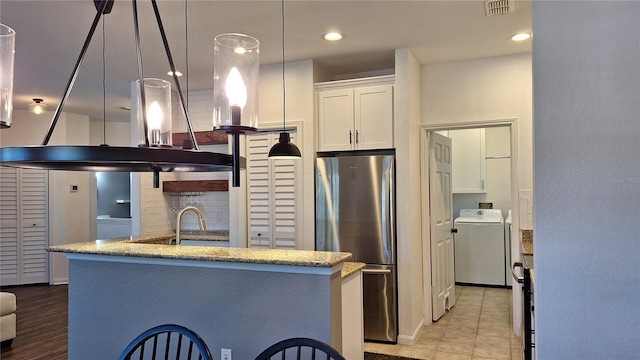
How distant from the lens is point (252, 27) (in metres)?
3.15

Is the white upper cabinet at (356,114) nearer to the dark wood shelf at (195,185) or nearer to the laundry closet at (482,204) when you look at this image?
the dark wood shelf at (195,185)

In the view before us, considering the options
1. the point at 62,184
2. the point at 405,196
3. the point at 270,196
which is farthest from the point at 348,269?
the point at 62,184

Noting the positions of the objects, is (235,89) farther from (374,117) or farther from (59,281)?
(59,281)

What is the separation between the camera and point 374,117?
387 centimetres

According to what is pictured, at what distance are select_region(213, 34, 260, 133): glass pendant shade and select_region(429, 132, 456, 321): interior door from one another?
346 cm

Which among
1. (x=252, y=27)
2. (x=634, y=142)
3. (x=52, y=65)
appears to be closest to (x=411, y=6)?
(x=252, y=27)

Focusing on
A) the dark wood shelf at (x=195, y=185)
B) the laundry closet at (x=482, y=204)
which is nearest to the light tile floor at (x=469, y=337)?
the laundry closet at (x=482, y=204)

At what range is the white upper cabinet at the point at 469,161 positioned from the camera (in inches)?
236

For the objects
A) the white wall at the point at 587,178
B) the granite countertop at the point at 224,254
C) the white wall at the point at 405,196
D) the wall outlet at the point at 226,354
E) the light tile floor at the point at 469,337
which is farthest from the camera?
the white wall at the point at 405,196

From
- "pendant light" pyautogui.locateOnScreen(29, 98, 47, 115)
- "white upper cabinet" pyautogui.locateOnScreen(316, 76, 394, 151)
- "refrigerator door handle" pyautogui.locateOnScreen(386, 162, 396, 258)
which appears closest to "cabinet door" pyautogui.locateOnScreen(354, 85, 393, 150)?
"white upper cabinet" pyautogui.locateOnScreen(316, 76, 394, 151)

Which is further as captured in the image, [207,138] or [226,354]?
[207,138]

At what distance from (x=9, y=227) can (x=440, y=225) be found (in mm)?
5867

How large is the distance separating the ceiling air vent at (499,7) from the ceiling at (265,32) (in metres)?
0.04

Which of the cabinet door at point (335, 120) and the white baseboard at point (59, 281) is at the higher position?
the cabinet door at point (335, 120)
